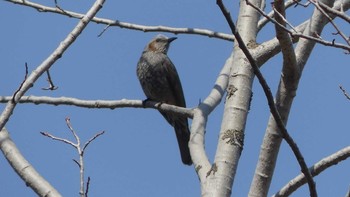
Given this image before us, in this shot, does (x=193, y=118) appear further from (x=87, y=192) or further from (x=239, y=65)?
(x=87, y=192)

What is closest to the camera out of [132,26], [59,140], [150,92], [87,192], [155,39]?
[87,192]

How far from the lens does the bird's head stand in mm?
9555

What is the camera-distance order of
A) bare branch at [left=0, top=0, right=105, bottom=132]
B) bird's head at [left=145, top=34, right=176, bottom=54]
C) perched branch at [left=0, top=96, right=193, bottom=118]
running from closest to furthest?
bare branch at [left=0, top=0, right=105, bottom=132] → perched branch at [left=0, top=96, right=193, bottom=118] → bird's head at [left=145, top=34, right=176, bottom=54]

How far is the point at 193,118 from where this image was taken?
190 inches

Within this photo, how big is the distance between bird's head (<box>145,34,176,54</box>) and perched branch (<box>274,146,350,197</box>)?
584 cm

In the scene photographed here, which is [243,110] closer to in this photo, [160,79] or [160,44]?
[160,79]

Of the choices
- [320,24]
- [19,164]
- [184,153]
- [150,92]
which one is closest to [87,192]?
[19,164]

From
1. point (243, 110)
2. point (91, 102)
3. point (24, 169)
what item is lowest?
point (24, 169)

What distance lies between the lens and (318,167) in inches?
150

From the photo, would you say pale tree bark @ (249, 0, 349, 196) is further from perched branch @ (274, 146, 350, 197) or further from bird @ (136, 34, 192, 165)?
bird @ (136, 34, 192, 165)

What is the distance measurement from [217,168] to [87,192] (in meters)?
0.67

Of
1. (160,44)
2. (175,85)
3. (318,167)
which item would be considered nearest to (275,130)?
(318,167)

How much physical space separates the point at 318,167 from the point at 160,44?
5.98 m

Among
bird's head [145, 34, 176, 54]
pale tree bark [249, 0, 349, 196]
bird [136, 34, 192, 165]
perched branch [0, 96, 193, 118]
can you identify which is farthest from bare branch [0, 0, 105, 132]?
bird's head [145, 34, 176, 54]
